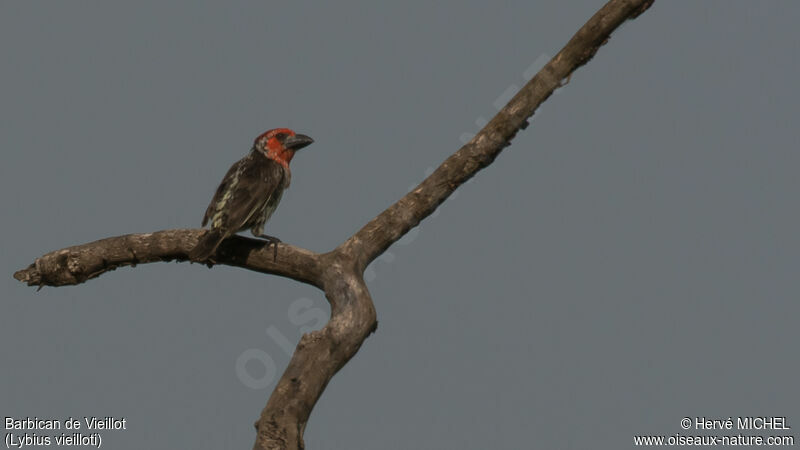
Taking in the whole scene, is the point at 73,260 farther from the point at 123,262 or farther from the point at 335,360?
the point at 335,360

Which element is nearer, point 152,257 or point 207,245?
point 207,245

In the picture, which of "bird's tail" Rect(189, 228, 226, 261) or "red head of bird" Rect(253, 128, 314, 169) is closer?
"bird's tail" Rect(189, 228, 226, 261)

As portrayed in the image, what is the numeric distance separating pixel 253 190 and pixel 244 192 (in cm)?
7

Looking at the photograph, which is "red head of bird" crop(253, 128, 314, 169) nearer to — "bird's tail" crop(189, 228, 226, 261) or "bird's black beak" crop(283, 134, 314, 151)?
"bird's black beak" crop(283, 134, 314, 151)

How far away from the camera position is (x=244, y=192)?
7.51 m

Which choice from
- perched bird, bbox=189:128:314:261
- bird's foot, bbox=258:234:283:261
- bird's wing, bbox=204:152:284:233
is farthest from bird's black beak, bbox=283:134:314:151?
bird's foot, bbox=258:234:283:261

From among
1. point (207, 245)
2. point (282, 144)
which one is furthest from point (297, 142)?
point (207, 245)

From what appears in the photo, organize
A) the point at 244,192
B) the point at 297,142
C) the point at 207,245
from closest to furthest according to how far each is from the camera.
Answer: the point at 207,245
the point at 244,192
the point at 297,142

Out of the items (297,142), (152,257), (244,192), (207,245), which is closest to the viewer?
(207,245)

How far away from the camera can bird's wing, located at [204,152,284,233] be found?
24.2 ft

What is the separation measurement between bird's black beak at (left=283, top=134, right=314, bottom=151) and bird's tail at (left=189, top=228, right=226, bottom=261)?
1.09 meters

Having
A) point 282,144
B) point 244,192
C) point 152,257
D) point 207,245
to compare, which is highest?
point 282,144

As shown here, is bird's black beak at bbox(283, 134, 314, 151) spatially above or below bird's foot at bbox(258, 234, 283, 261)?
above

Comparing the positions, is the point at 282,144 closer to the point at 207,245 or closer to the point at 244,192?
the point at 244,192
